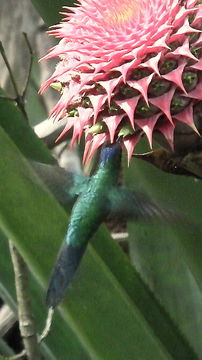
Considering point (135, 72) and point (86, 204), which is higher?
point (135, 72)

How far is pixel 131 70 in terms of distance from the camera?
1.25 meters

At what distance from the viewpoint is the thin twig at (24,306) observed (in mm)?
1659

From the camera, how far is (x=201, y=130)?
128cm

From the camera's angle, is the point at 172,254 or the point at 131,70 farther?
the point at 172,254

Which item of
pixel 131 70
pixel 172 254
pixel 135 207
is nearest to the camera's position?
pixel 131 70

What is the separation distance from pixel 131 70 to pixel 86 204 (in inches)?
18.1

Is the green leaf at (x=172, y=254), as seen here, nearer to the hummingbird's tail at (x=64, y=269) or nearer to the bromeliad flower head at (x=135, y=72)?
the hummingbird's tail at (x=64, y=269)

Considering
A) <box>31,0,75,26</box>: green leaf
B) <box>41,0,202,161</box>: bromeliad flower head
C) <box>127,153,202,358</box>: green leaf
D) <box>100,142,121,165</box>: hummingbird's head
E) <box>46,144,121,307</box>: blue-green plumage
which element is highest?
<box>41,0,202,161</box>: bromeliad flower head

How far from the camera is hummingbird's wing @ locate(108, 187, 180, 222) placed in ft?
4.86

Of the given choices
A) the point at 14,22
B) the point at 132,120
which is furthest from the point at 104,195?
the point at 14,22

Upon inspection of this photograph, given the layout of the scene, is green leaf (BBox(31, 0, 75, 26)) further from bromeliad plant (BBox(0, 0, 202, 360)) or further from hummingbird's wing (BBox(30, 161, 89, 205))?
hummingbird's wing (BBox(30, 161, 89, 205))

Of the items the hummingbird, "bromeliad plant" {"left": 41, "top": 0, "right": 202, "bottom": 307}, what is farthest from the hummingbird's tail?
"bromeliad plant" {"left": 41, "top": 0, "right": 202, "bottom": 307}

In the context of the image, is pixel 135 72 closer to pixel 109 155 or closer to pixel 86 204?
pixel 109 155

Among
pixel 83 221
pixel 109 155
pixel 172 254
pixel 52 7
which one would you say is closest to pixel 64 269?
pixel 83 221
